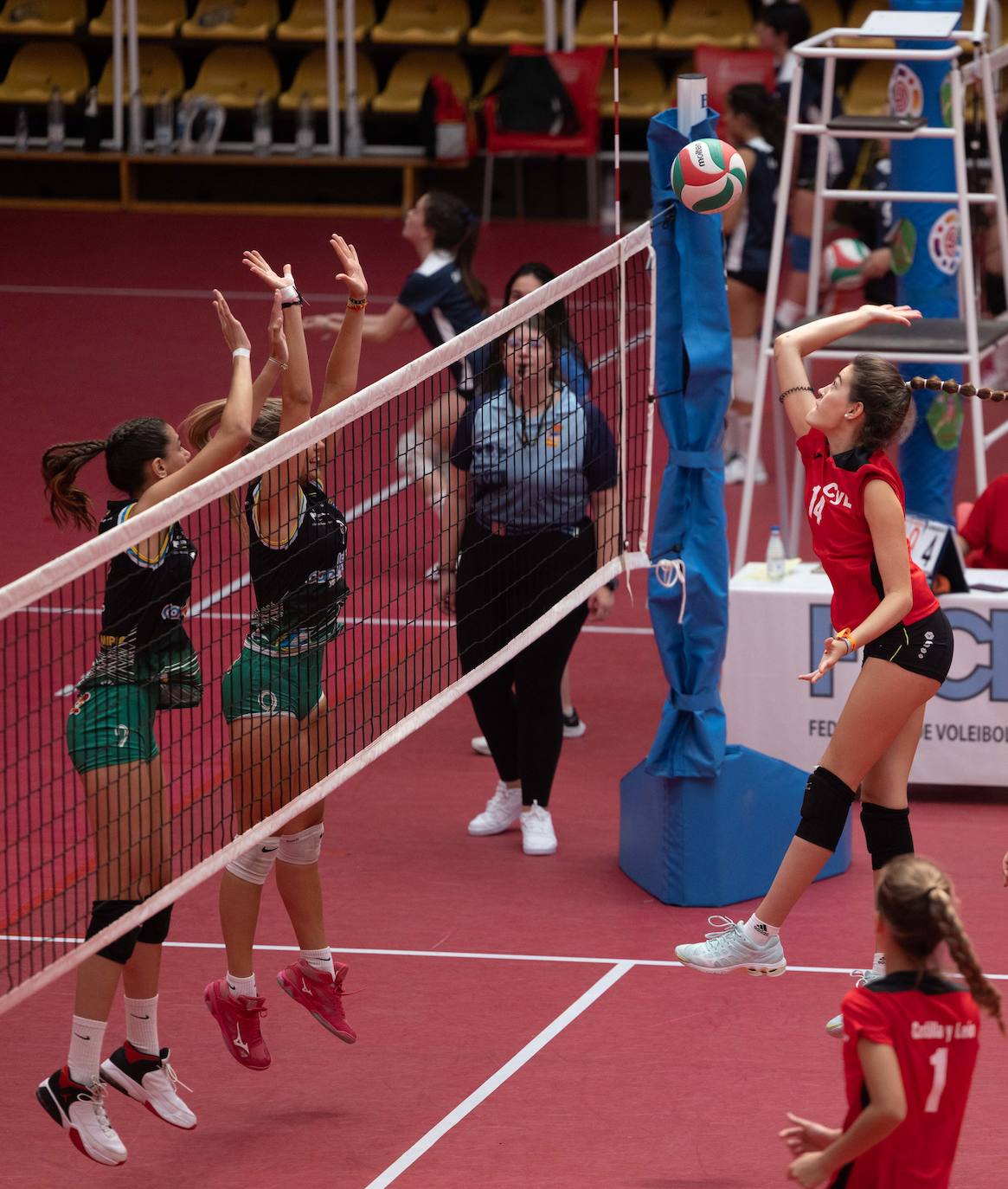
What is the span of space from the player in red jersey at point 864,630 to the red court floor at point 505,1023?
0.47 m

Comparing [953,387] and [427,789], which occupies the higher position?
[953,387]

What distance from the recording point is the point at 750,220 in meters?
10.8

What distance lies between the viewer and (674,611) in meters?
6.13

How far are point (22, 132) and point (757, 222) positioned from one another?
10.3m

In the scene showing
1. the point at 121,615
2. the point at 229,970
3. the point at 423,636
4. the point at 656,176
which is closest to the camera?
the point at 121,615

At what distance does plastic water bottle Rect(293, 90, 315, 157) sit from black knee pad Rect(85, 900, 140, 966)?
14.9 metres

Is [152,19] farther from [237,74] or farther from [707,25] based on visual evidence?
[707,25]

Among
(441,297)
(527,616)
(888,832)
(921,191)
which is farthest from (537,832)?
(921,191)

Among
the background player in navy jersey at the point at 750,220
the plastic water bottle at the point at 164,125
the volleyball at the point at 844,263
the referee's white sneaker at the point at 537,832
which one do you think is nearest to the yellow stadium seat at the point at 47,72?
the plastic water bottle at the point at 164,125

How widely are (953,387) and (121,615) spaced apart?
2198 mm

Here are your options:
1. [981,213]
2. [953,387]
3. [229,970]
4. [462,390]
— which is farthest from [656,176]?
[981,213]

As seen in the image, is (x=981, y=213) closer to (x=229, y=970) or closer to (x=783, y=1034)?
(x=783, y=1034)

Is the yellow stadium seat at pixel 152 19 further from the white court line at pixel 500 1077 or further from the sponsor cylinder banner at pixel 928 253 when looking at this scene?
the white court line at pixel 500 1077

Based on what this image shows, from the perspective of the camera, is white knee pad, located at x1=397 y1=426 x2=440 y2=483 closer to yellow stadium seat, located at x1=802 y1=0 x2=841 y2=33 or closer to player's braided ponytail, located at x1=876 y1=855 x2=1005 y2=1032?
player's braided ponytail, located at x1=876 y1=855 x2=1005 y2=1032
